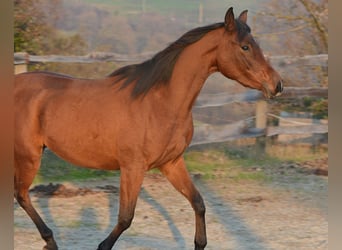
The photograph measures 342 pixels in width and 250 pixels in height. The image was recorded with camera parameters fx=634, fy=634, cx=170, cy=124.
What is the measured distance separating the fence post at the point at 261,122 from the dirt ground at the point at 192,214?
0.23 meters

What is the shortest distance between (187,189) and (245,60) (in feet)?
2.35

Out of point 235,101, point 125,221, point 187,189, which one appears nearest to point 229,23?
point 187,189

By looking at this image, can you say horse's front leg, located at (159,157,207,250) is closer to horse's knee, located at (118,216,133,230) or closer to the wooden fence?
horse's knee, located at (118,216,133,230)

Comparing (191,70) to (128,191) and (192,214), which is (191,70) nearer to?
(128,191)

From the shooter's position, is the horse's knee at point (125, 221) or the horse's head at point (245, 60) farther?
the horse's knee at point (125, 221)

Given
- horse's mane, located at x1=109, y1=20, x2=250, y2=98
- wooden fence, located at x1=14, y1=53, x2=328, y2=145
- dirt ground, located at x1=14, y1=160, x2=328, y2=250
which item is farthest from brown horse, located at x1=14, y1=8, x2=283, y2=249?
wooden fence, located at x1=14, y1=53, x2=328, y2=145

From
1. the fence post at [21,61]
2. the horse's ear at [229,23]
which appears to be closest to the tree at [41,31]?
the fence post at [21,61]

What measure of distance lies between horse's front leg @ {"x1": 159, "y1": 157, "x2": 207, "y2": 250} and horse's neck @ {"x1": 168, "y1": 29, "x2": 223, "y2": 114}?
0.31 meters

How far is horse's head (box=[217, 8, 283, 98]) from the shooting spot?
9.59 ft

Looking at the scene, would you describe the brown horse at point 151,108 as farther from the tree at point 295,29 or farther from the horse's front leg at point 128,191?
the tree at point 295,29

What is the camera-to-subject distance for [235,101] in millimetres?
5836

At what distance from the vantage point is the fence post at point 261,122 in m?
5.85

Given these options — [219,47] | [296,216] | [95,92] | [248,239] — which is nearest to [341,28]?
[219,47]

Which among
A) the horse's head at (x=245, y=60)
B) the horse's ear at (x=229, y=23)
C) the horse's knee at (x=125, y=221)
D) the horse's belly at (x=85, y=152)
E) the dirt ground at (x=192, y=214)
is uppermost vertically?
the horse's ear at (x=229, y=23)
